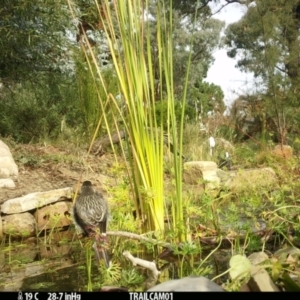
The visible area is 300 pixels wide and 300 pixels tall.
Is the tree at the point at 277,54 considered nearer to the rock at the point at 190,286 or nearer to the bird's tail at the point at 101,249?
the bird's tail at the point at 101,249

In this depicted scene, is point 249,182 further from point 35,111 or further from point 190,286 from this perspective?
point 35,111

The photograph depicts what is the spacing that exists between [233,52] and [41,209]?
1518 centimetres

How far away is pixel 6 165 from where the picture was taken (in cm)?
528

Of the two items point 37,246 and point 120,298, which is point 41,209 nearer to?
point 37,246

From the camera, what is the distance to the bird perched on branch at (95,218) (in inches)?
81.4

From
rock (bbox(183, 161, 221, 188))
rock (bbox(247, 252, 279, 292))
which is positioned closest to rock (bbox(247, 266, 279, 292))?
rock (bbox(247, 252, 279, 292))

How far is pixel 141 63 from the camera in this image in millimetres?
2314

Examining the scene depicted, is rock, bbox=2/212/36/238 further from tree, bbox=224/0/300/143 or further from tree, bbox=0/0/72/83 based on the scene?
tree, bbox=224/0/300/143

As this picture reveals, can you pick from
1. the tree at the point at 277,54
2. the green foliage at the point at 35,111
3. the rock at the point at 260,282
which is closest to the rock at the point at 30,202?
the rock at the point at 260,282

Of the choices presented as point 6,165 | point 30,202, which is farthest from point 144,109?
point 6,165

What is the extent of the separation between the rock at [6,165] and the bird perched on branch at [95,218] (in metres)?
3.09

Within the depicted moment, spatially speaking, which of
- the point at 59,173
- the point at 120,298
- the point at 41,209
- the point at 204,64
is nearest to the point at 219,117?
the point at 59,173

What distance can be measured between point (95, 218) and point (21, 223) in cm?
188

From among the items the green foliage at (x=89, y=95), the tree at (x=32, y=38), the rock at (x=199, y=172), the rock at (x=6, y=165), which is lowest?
the rock at (x=199, y=172)
